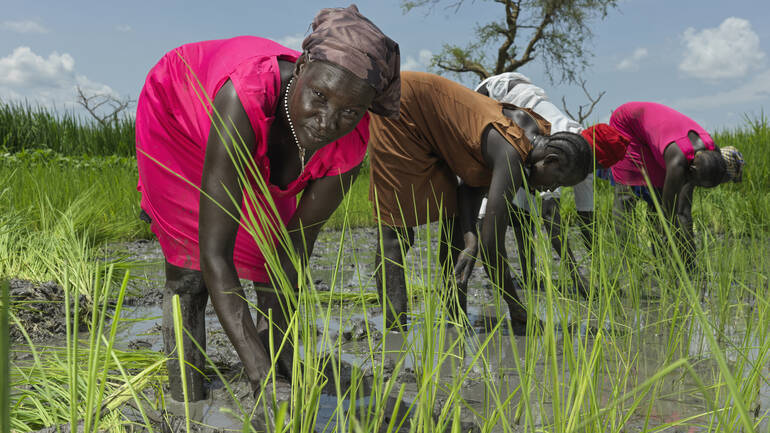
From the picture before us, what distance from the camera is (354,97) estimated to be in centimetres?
141

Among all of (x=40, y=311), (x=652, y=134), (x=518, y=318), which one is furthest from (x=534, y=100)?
(x=40, y=311)

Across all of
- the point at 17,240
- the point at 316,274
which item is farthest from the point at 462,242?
the point at 17,240

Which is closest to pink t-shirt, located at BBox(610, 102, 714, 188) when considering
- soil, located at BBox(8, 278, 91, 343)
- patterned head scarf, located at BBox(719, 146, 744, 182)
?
patterned head scarf, located at BBox(719, 146, 744, 182)

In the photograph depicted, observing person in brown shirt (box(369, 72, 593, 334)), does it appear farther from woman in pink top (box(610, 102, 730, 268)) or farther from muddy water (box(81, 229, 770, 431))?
woman in pink top (box(610, 102, 730, 268))

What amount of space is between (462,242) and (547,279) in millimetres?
1983

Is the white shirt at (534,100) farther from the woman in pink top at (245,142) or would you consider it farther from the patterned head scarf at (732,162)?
the woman in pink top at (245,142)

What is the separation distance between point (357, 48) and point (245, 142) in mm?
370

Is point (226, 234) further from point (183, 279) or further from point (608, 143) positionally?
point (608, 143)

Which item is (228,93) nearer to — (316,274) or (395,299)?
(395,299)

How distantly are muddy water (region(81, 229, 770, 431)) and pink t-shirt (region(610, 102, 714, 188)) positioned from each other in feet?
4.55

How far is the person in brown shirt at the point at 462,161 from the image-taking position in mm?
2473

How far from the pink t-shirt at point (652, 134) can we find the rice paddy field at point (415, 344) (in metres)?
0.56

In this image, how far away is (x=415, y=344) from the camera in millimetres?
1635

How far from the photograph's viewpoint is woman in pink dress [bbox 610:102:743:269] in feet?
12.0
